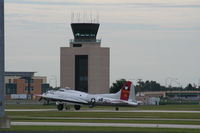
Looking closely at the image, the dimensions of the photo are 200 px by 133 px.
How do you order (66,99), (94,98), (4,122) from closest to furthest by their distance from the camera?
1. (4,122)
2. (94,98)
3. (66,99)

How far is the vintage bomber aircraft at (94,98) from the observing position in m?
115

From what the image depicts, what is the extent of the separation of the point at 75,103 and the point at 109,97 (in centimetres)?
544

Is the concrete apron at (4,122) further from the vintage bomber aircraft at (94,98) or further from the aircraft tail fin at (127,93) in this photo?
the aircraft tail fin at (127,93)

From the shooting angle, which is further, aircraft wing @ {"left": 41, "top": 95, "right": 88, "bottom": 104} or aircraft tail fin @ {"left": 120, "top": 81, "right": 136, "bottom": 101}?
aircraft wing @ {"left": 41, "top": 95, "right": 88, "bottom": 104}

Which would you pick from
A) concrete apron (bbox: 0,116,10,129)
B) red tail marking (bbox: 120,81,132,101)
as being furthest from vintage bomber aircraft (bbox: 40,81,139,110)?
concrete apron (bbox: 0,116,10,129)

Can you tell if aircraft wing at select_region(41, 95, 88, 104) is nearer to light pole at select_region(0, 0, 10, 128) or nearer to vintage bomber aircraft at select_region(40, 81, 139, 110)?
vintage bomber aircraft at select_region(40, 81, 139, 110)

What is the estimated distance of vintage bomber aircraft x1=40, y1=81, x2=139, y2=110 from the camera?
114562 mm

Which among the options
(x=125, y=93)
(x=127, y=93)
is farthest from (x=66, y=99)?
(x=127, y=93)

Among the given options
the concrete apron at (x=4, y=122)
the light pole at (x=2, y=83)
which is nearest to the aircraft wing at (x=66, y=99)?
the light pole at (x=2, y=83)

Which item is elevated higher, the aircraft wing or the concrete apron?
the aircraft wing

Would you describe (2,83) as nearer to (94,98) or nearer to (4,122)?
(4,122)

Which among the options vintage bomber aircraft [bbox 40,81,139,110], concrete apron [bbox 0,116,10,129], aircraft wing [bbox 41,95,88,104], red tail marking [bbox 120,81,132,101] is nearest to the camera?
concrete apron [bbox 0,116,10,129]

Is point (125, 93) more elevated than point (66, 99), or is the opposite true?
point (125, 93)

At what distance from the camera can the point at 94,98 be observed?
117m
